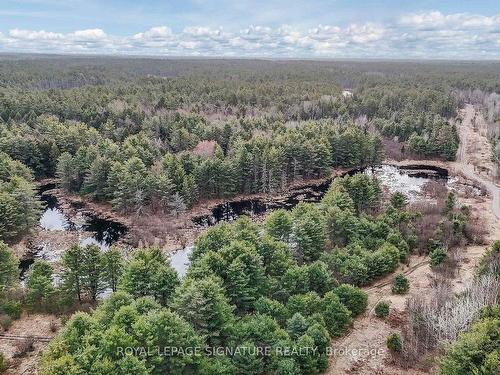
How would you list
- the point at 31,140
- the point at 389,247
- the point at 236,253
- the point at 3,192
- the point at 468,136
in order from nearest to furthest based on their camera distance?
the point at 236,253
the point at 389,247
the point at 3,192
the point at 31,140
the point at 468,136

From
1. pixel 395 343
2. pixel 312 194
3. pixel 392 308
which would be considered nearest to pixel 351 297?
pixel 392 308

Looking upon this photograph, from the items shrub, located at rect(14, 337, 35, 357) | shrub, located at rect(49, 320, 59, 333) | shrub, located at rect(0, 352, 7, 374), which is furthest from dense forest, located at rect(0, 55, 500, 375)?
shrub, located at rect(14, 337, 35, 357)

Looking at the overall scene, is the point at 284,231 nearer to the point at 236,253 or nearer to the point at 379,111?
the point at 236,253

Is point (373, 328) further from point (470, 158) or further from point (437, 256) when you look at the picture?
point (470, 158)

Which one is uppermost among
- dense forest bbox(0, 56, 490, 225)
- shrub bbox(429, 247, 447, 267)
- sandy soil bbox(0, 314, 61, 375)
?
dense forest bbox(0, 56, 490, 225)

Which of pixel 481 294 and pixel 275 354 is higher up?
pixel 481 294

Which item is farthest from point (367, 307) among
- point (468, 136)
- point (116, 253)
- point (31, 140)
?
point (468, 136)

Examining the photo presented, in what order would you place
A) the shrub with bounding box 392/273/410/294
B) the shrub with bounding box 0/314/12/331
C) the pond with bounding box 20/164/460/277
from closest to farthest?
the shrub with bounding box 0/314/12/331, the shrub with bounding box 392/273/410/294, the pond with bounding box 20/164/460/277

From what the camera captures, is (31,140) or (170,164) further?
(31,140)

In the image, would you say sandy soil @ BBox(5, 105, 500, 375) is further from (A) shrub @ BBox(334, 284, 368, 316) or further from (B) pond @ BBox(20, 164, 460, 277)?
(B) pond @ BBox(20, 164, 460, 277)
